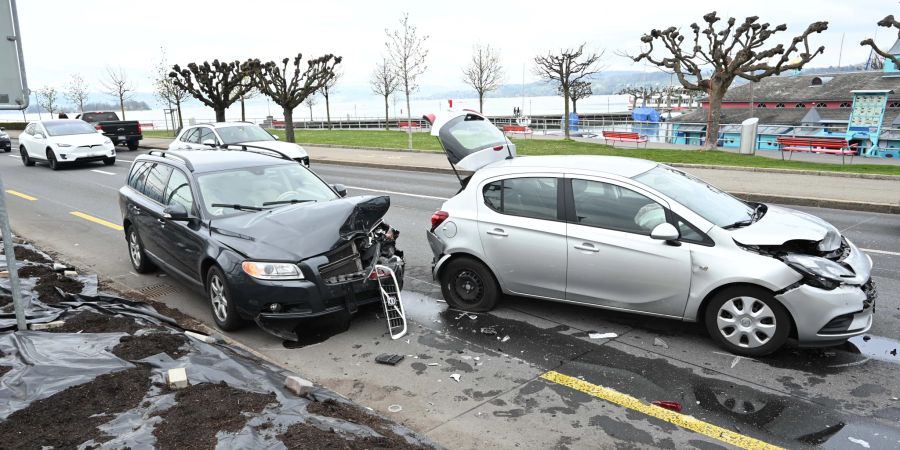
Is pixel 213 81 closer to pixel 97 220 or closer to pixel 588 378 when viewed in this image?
pixel 97 220

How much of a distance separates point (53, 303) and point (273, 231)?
2.24 metres

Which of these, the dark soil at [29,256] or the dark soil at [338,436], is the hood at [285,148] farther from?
the dark soil at [338,436]

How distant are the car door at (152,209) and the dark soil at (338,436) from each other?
389 cm

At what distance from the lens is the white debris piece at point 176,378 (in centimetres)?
404

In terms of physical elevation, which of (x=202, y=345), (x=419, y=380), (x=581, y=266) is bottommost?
(x=419, y=380)

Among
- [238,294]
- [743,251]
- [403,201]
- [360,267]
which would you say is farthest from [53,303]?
[403,201]

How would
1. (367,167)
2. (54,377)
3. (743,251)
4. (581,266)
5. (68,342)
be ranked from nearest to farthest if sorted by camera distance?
(54,377) → (68,342) → (743,251) → (581,266) → (367,167)

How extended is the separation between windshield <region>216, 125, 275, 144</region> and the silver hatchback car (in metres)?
13.0

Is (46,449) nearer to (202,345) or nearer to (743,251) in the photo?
(202,345)

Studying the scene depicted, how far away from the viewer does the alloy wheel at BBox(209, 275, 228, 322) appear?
585cm

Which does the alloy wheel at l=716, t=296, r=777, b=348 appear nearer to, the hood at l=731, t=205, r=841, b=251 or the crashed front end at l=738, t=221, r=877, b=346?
the crashed front end at l=738, t=221, r=877, b=346

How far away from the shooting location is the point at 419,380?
16.0 ft

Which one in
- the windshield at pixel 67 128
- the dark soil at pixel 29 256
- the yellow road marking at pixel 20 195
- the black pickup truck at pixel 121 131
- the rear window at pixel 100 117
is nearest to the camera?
the dark soil at pixel 29 256

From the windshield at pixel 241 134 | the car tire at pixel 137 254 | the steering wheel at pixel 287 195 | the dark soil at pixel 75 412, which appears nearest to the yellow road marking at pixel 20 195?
the windshield at pixel 241 134
